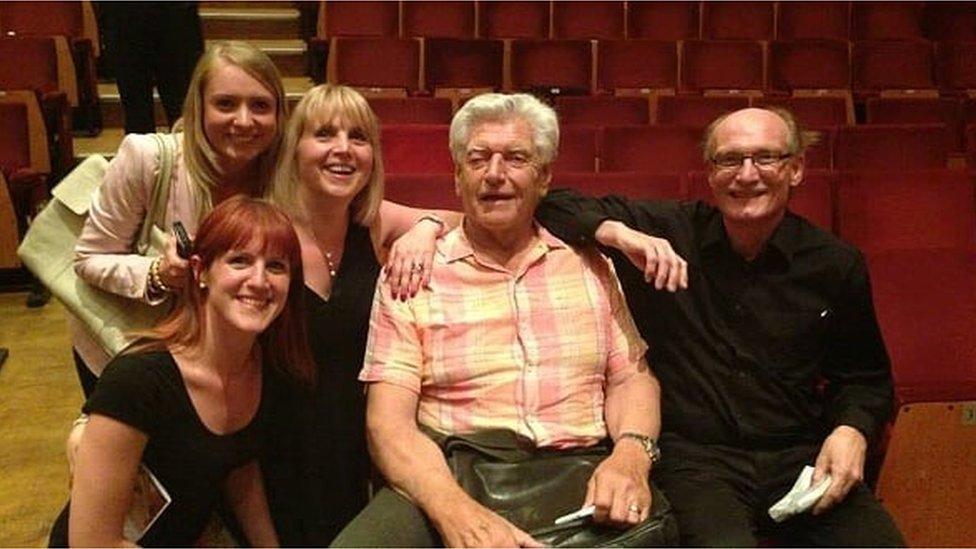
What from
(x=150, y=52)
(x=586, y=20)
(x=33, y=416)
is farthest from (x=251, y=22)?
(x=33, y=416)

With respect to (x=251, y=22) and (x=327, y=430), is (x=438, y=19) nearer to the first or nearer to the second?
(x=251, y=22)

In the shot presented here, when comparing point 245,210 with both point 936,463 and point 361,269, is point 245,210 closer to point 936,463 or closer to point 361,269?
point 361,269

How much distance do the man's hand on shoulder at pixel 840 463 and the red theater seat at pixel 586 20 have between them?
3160 millimetres

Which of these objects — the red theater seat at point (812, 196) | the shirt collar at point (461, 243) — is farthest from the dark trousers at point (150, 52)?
the shirt collar at point (461, 243)

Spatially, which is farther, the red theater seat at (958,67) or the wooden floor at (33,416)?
the red theater seat at (958,67)

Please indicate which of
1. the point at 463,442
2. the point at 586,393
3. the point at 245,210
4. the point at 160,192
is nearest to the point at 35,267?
the point at 160,192

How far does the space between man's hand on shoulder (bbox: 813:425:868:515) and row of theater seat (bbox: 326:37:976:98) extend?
2607 millimetres

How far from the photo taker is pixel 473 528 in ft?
3.40

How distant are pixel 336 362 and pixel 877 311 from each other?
2.61 feet

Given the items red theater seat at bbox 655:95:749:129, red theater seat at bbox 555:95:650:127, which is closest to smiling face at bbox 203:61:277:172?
red theater seat at bbox 555:95:650:127

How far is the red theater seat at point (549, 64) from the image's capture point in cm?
372

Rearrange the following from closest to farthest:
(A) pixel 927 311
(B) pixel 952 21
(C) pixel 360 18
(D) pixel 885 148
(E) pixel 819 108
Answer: (A) pixel 927 311 < (D) pixel 885 148 < (E) pixel 819 108 < (C) pixel 360 18 < (B) pixel 952 21

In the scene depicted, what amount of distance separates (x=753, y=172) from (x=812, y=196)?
836mm

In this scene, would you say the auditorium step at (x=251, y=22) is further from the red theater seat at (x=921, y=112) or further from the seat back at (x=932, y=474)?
the seat back at (x=932, y=474)
